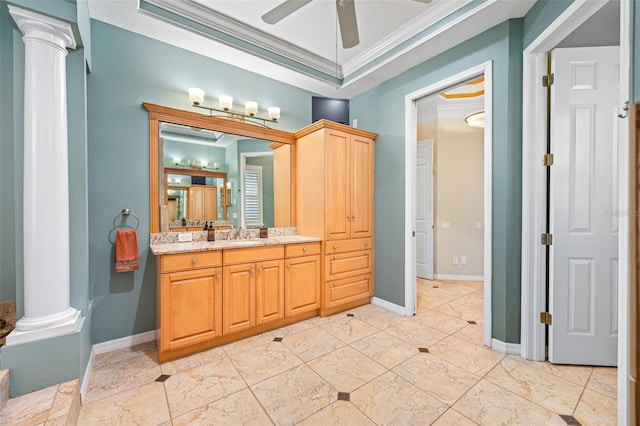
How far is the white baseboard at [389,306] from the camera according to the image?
3089mm

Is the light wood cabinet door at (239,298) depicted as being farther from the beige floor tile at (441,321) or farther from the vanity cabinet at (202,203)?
the beige floor tile at (441,321)

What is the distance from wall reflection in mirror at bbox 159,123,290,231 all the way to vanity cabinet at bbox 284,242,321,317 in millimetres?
631

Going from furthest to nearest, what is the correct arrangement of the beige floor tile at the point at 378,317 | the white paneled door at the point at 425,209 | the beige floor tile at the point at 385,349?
the white paneled door at the point at 425,209 → the beige floor tile at the point at 378,317 → the beige floor tile at the point at 385,349

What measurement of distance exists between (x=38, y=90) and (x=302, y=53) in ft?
8.05

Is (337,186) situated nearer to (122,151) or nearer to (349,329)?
(349,329)

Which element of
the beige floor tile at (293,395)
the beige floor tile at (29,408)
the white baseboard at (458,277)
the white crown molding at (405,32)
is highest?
the white crown molding at (405,32)

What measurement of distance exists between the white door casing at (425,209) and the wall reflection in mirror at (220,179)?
2632 millimetres

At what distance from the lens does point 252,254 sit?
8.30 ft

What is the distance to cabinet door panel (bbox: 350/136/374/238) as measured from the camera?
3234 mm

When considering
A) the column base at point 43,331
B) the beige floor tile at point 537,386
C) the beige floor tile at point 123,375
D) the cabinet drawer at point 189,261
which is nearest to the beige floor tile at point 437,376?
the beige floor tile at point 537,386

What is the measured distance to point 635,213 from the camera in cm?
117

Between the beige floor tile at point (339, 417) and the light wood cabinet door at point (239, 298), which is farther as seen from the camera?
the light wood cabinet door at point (239, 298)

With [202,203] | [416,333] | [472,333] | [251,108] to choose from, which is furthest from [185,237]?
[472,333]

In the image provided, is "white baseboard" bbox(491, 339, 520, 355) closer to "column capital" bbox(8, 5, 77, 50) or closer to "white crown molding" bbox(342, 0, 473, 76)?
"white crown molding" bbox(342, 0, 473, 76)
